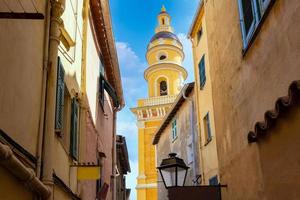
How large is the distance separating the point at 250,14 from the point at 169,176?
149 inches

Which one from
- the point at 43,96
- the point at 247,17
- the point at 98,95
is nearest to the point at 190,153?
the point at 98,95

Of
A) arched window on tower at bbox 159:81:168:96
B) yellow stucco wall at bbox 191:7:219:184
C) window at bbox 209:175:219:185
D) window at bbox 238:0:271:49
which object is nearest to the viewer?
window at bbox 238:0:271:49

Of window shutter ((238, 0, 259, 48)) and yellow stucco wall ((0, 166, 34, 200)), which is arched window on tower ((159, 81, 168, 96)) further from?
yellow stucco wall ((0, 166, 34, 200))

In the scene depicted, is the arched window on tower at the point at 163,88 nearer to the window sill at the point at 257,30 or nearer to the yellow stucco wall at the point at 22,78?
the window sill at the point at 257,30

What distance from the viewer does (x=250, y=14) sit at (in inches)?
311

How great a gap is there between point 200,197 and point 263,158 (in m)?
2.55

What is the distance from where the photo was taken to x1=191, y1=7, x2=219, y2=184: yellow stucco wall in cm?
1580

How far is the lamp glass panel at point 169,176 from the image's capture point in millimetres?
9320

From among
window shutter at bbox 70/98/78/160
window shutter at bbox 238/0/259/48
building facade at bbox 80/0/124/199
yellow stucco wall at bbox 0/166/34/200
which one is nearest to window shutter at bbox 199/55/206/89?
building facade at bbox 80/0/124/199

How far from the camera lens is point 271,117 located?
21.0 feet

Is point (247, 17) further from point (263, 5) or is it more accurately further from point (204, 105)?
point (204, 105)

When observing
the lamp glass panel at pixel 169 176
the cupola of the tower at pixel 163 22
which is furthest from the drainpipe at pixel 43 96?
the cupola of the tower at pixel 163 22

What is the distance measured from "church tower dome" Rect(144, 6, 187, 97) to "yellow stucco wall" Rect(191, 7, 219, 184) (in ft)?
87.6

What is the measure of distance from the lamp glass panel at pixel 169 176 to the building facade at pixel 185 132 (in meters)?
8.32
